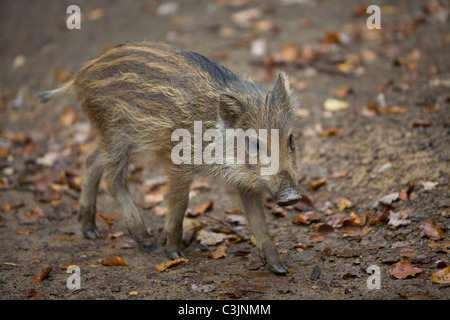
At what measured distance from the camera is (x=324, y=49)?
884 centimetres

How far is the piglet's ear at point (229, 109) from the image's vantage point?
183 inches

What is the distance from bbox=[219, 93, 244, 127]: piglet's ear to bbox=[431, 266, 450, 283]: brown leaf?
6.75 ft

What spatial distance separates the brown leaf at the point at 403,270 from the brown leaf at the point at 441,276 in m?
0.12

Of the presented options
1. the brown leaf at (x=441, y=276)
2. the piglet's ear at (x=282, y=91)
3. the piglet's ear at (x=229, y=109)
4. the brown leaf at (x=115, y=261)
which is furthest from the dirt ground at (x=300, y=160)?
the piglet's ear at (x=282, y=91)

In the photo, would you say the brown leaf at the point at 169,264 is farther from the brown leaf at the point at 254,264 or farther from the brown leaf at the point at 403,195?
the brown leaf at the point at 403,195

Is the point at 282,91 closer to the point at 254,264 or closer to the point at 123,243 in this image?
the point at 254,264

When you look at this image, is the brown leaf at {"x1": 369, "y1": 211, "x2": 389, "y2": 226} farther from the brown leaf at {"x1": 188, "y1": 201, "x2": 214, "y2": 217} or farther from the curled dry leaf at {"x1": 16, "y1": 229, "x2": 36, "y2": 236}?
the curled dry leaf at {"x1": 16, "y1": 229, "x2": 36, "y2": 236}

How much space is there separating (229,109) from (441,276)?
2.19 metres

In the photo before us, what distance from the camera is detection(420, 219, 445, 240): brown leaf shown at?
4594 millimetres
